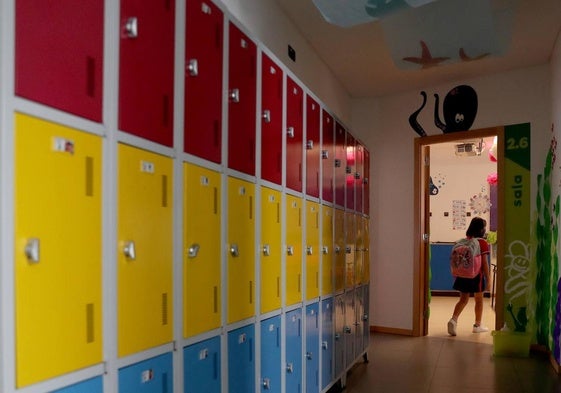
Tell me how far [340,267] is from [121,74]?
282 cm

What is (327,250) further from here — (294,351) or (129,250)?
(129,250)

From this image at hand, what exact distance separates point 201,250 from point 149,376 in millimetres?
484

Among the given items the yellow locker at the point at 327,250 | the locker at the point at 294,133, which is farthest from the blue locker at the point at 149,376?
the yellow locker at the point at 327,250

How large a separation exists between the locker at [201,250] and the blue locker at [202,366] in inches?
2.3

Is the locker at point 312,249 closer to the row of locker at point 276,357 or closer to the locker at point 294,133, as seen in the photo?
the row of locker at point 276,357

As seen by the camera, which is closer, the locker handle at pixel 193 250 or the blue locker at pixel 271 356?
the locker handle at pixel 193 250

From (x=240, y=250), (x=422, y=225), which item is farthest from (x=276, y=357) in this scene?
(x=422, y=225)

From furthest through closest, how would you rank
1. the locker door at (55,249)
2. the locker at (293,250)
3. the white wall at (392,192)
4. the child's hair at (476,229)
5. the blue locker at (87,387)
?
the child's hair at (476,229) → the white wall at (392,192) → the locker at (293,250) → the blue locker at (87,387) → the locker door at (55,249)

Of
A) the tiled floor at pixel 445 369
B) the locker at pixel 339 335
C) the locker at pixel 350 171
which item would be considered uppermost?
the locker at pixel 350 171

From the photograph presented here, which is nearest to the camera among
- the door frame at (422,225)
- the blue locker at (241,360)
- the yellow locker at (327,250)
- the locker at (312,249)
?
the blue locker at (241,360)

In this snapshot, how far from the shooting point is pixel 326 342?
360cm

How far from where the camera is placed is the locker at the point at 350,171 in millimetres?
4230

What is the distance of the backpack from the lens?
6637 mm

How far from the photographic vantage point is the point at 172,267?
1.72 meters
